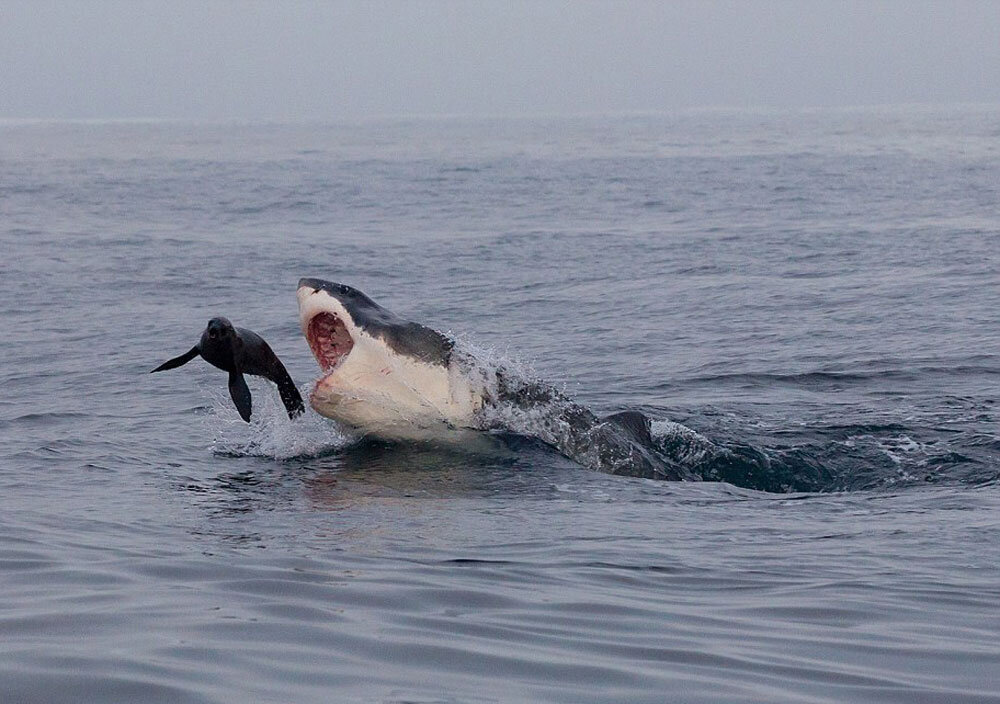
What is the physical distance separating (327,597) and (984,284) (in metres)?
13.5

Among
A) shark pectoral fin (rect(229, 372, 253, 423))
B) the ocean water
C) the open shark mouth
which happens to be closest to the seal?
shark pectoral fin (rect(229, 372, 253, 423))

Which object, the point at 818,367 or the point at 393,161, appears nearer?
the point at 818,367

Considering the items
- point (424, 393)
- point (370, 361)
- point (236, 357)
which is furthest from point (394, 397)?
point (236, 357)

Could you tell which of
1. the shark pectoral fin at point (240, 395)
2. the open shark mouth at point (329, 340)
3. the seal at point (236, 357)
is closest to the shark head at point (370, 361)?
the open shark mouth at point (329, 340)

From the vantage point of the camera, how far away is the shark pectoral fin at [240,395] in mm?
8156

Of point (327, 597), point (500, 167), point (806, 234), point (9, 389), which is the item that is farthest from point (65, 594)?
point (500, 167)

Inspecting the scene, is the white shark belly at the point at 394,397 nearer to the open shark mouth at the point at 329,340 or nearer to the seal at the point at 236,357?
the open shark mouth at the point at 329,340

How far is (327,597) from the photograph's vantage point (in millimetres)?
5598

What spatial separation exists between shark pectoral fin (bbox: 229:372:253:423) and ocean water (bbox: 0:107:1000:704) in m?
0.46

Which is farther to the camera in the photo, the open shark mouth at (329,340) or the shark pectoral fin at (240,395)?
the open shark mouth at (329,340)

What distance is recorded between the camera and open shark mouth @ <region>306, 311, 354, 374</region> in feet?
28.4

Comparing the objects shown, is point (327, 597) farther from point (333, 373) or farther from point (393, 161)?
point (393, 161)

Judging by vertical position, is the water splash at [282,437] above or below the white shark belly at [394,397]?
below

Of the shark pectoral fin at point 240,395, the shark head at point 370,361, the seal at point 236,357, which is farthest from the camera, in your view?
the shark head at point 370,361
